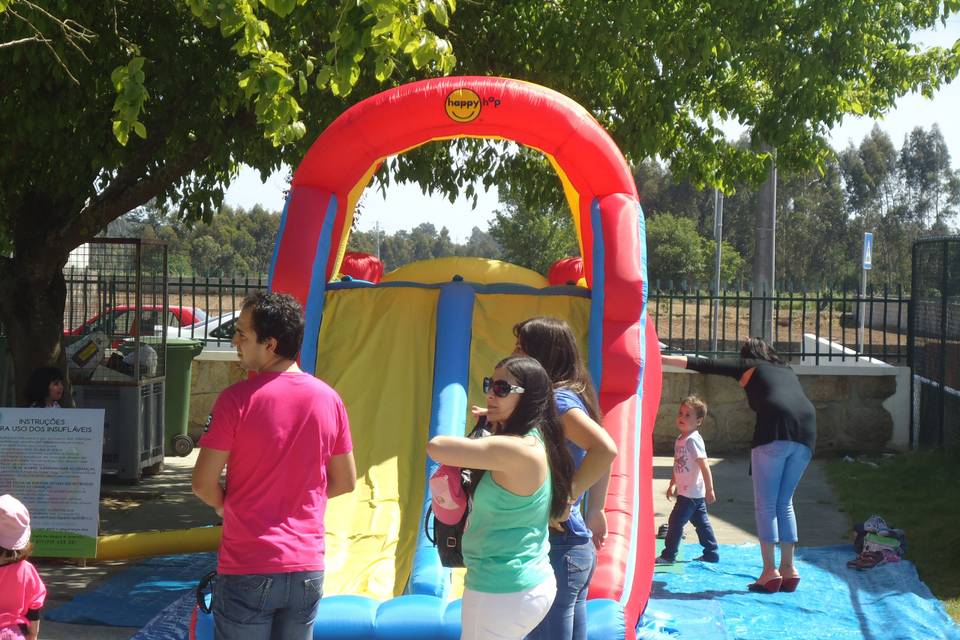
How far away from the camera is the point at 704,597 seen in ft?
24.1

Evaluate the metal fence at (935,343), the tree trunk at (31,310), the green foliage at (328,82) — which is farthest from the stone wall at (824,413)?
the tree trunk at (31,310)

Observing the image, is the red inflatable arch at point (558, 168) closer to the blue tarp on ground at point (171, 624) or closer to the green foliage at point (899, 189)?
the blue tarp on ground at point (171, 624)

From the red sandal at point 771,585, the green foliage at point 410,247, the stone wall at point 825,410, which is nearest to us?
the red sandal at point 771,585

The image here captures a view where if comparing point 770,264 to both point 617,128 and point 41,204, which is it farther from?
point 41,204

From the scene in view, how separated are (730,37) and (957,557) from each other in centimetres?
435

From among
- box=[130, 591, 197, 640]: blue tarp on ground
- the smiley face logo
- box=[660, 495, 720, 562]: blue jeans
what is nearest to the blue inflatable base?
box=[130, 591, 197, 640]: blue tarp on ground

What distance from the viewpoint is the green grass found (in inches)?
311

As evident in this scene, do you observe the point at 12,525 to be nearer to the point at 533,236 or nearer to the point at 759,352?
the point at 759,352

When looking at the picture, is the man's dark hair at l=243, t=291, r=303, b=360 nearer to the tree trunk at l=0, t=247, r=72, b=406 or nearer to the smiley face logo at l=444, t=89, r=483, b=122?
the smiley face logo at l=444, t=89, r=483, b=122

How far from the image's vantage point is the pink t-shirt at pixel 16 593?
14.9ft

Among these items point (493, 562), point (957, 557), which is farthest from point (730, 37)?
point (493, 562)

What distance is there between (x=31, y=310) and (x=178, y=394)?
9.95 feet

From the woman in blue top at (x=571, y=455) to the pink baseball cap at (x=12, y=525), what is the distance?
2.11 meters

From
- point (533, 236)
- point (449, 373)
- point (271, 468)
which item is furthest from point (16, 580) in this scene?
point (533, 236)
